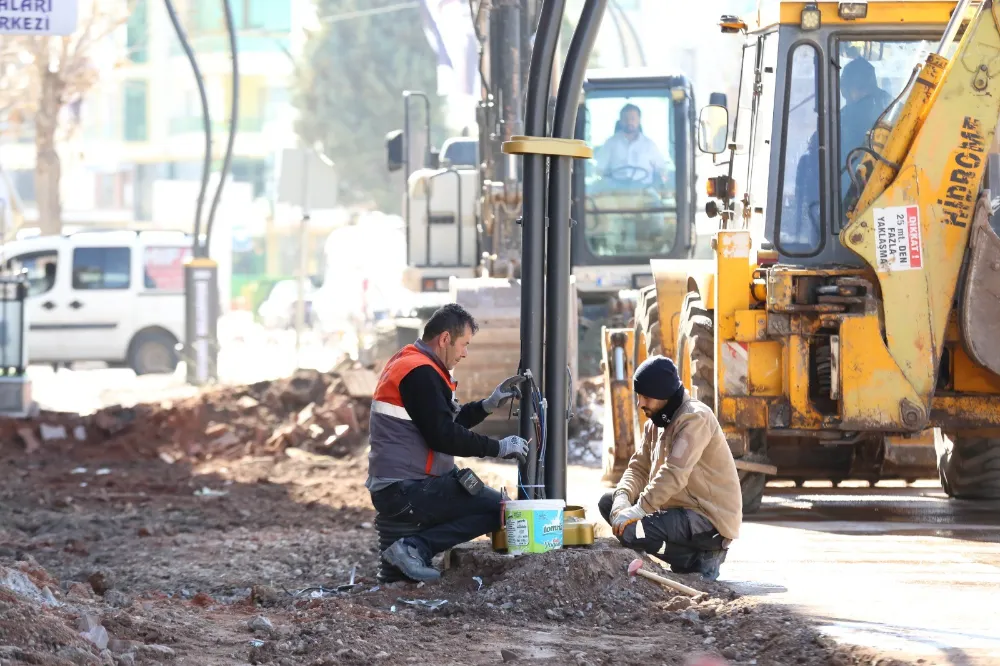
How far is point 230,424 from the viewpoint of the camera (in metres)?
17.3

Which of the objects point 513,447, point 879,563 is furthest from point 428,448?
point 879,563

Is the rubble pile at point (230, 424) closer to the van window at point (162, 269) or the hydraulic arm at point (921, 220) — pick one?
the hydraulic arm at point (921, 220)

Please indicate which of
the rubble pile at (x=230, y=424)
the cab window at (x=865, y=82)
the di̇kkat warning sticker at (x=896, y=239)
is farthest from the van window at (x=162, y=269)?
the di̇kkat warning sticker at (x=896, y=239)

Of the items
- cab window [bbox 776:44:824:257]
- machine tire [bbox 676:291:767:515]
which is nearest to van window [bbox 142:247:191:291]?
machine tire [bbox 676:291:767:515]

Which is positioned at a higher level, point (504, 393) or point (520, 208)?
point (520, 208)

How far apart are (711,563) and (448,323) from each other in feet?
5.89

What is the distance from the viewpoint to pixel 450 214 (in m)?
19.0

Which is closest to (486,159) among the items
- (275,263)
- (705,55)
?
(705,55)

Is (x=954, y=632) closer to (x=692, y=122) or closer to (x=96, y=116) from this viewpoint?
(x=692, y=122)

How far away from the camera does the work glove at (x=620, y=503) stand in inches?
328

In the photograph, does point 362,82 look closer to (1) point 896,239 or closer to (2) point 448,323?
(1) point 896,239

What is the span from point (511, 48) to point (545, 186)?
7.60m

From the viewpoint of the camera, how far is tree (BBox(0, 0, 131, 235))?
3234 centimetres

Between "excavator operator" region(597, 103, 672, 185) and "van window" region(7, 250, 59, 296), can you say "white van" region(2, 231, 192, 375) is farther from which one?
"excavator operator" region(597, 103, 672, 185)
